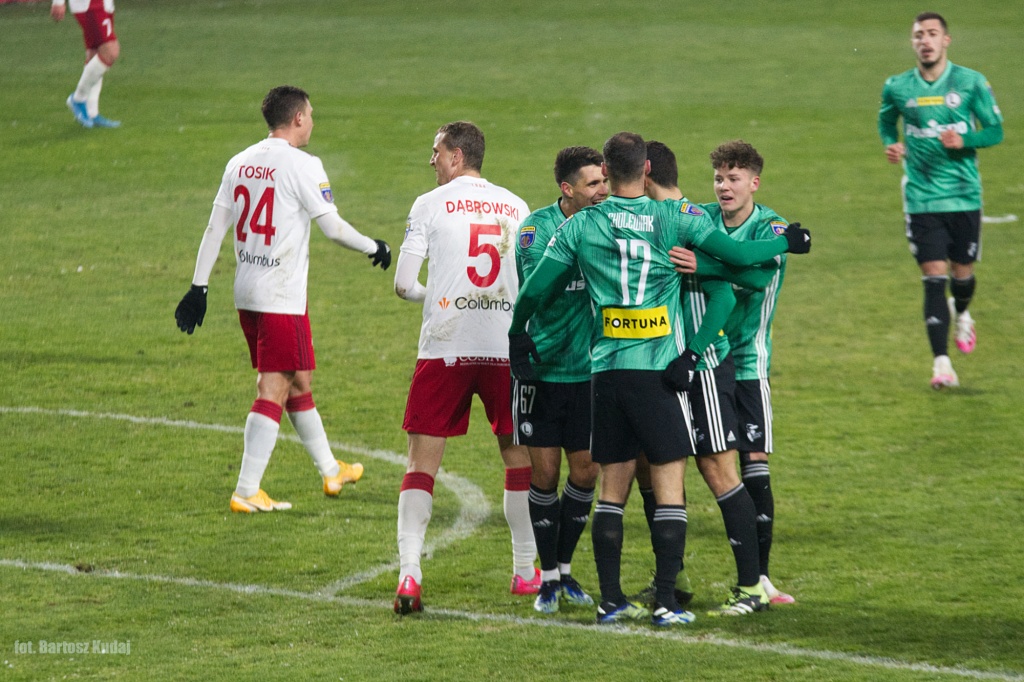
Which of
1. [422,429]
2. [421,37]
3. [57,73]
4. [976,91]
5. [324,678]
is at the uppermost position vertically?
[421,37]

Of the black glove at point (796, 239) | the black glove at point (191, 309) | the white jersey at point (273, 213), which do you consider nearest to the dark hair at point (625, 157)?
the black glove at point (796, 239)

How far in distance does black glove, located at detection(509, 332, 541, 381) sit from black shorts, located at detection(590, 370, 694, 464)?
287mm

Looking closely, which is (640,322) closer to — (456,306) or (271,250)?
(456,306)

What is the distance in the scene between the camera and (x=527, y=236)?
6203 millimetres

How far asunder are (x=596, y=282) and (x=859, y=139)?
1623 cm

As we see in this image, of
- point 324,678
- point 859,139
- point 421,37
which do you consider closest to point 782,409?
point 324,678

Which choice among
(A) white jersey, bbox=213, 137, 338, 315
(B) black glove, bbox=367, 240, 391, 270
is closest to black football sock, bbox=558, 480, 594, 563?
(B) black glove, bbox=367, 240, 391, 270

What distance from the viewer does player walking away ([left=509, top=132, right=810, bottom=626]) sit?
5762 millimetres

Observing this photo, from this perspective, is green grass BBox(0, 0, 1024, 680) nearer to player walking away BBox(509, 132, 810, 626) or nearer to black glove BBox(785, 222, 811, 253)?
player walking away BBox(509, 132, 810, 626)

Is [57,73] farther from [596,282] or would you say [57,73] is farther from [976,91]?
[596,282]

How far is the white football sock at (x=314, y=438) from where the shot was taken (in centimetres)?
826

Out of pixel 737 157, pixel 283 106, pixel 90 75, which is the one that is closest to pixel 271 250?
pixel 283 106

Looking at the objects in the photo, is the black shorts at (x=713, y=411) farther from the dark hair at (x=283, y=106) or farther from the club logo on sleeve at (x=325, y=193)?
the dark hair at (x=283, y=106)

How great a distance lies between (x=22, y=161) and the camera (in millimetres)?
19156
